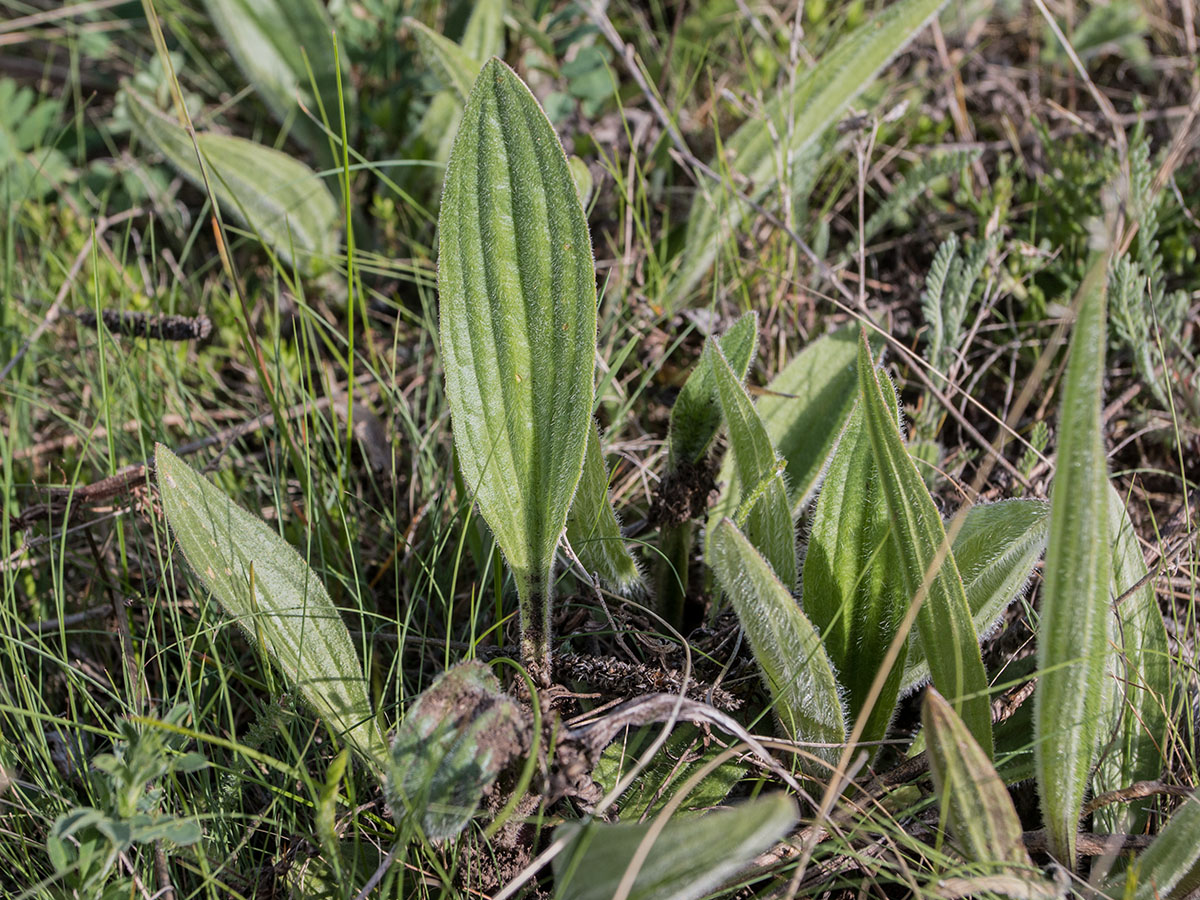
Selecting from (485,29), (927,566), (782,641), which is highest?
(485,29)

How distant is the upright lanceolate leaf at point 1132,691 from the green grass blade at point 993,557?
115 millimetres

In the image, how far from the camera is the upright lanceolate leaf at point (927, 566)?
1.05 m

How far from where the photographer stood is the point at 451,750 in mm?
974

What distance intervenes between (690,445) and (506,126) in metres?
0.51

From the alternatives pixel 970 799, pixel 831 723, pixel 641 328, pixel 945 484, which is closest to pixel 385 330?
pixel 641 328

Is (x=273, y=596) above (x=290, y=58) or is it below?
below

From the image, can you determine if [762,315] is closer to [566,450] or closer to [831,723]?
[566,450]

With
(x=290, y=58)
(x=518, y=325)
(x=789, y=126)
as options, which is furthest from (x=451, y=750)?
(x=290, y=58)

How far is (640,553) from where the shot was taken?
155 centimetres

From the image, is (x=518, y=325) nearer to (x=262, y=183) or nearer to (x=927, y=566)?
(x=927, y=566)

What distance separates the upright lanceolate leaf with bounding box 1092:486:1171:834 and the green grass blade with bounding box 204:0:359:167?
1851mm

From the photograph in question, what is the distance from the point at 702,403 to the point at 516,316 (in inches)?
12.5

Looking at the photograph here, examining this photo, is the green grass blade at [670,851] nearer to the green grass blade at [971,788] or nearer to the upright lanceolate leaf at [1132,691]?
the green grass blade at [971,788]

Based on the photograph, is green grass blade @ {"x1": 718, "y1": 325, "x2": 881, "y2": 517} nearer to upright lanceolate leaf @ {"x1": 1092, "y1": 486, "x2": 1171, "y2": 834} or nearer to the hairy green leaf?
upright lanceolate leaf @ {"x1": 1092, "y1": 486, "x2": 1171, "y2": 834}
